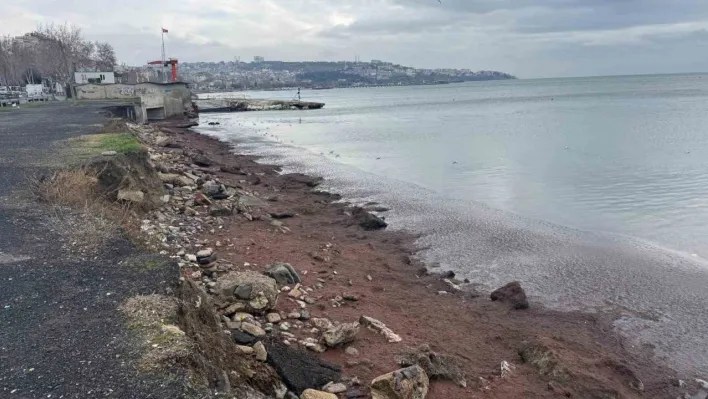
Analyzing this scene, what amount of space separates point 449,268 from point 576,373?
515 cm

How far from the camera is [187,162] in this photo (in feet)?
80.2

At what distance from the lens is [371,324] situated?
8141 millimetres

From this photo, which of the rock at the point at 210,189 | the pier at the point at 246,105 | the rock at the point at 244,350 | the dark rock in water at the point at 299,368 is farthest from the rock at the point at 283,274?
the pier at the point at 246,105

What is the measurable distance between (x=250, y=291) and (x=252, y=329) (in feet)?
3.30

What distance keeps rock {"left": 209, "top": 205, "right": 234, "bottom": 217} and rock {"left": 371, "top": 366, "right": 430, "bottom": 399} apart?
8.94 metres

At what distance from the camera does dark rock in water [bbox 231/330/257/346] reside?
6350 mm

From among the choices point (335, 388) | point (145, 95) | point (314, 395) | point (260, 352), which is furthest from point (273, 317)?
point (145, 95)

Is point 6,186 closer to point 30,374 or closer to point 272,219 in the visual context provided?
point 272,219

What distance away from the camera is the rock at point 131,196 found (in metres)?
11.3

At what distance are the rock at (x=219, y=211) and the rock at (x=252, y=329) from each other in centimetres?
747

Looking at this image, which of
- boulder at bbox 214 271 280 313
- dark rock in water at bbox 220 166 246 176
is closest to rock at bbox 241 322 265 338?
boulder at bbox 214 271 280 313

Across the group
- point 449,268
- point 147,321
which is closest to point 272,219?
point 449,268

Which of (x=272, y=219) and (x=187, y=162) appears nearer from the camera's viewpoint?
(x=272, y=219)

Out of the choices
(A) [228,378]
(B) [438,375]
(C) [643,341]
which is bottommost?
(C) [643,341]
